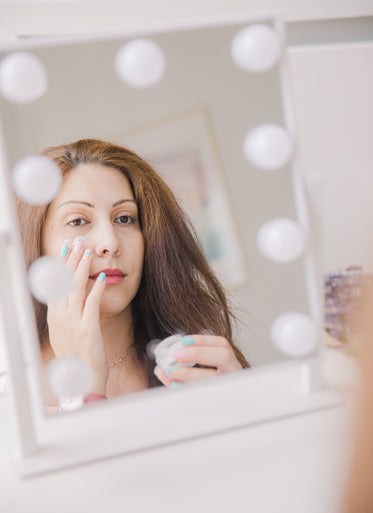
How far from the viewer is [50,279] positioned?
46 centimetres

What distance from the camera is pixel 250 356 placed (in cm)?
58

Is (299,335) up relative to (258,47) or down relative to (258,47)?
down

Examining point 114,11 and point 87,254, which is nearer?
point 87,254

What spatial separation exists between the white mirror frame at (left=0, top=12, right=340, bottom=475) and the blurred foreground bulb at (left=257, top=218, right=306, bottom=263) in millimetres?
11

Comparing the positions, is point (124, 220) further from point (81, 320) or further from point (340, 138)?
point (340, 138)

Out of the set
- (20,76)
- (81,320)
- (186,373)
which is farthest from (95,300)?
(20,76)

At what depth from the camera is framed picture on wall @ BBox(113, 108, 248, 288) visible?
0.56 m

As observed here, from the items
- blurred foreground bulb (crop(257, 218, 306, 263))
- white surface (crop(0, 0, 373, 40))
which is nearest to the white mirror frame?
blurred foreground bulb (crop(257, 218, 306, 263))

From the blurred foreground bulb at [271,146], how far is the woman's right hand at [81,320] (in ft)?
0.70

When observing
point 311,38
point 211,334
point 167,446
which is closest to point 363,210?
point 311,38

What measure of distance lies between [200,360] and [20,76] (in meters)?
0.35

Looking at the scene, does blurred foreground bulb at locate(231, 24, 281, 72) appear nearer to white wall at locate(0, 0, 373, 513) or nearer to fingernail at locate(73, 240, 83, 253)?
fingernail at locate(73, 240, 83, 253)

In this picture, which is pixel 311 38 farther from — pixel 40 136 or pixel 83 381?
pixel 83 381

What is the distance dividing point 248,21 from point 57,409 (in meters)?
0.46
